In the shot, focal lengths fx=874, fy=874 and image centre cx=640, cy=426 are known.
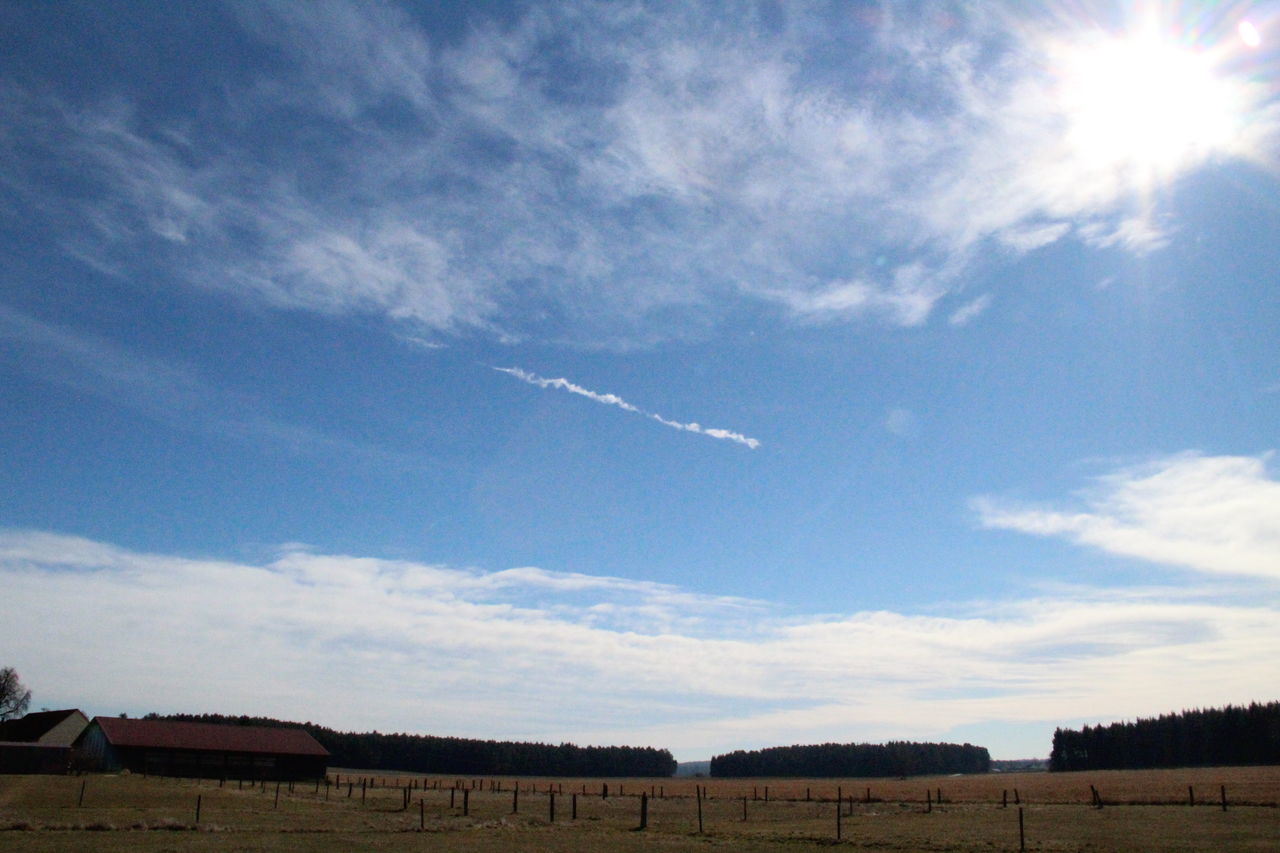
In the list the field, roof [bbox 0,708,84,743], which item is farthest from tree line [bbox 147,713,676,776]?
the field

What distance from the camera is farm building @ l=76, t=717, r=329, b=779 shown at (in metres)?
82.3

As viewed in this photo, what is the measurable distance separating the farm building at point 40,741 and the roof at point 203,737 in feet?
15.7

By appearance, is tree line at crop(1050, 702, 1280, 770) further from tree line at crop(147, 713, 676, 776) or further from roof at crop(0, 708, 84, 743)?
roof at crop(0, 708, 84, 743)

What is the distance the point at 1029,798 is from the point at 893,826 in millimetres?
33409

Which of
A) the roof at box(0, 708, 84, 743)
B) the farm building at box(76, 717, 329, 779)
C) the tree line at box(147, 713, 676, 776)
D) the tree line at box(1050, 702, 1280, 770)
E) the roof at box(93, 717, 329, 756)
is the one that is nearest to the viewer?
the farm building at box(76, 717, 329, 779)

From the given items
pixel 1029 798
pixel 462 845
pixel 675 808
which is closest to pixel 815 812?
pixel 675 808

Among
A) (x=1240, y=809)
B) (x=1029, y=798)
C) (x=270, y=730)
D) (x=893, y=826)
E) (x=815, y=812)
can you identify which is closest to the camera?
(x=893, y=826)

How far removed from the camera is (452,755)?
589ft

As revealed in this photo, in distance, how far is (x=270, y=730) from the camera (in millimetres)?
95438

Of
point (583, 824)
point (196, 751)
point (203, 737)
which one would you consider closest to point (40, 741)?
point (203, 737)

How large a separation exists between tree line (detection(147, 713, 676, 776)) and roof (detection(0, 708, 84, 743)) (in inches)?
2581

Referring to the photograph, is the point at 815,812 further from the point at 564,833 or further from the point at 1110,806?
the point at 564,833

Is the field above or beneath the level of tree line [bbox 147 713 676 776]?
above

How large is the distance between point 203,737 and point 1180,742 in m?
150
